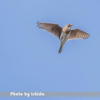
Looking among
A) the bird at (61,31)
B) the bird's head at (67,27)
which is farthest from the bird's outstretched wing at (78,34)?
the bird's head at (67,27)

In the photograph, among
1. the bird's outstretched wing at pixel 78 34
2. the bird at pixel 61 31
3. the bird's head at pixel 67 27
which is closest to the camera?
the bird's head at pixel 67 27

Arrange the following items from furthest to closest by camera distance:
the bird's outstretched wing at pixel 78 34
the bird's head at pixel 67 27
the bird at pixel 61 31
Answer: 1. the bird's outstretched wing at pixel 78 34
2. the bird at pixel 61 31
3. the bird's head at pixel 67 27

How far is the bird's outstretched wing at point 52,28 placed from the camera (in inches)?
1122

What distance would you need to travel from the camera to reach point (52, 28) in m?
28.8

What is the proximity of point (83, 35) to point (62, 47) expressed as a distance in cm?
259

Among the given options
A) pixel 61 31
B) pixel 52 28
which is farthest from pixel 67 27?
pixel 52 28

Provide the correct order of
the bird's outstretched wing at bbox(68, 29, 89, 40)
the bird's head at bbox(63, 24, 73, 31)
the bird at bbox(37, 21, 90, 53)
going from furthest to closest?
the bird's outstretched wing at bbox(68, 29, 89, 40) → the bird at bbox(37, 21, 90, 53) → the bird's head at bbox(63, 24, 73, 31)

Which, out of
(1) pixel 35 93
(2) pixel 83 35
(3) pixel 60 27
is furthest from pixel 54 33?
(1) pixel 35 93

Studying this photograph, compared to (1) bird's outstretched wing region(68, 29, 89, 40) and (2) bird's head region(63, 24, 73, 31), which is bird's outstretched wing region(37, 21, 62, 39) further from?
(1) bird's outstretched wing region(68, 29, 89, 40)

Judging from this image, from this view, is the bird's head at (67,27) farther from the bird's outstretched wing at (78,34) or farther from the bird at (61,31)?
the bird's outstretched wing at (78,34)

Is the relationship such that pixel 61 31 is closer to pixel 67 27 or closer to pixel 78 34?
pixel 67 27

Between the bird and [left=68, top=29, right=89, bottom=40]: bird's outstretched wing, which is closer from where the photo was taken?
the bird

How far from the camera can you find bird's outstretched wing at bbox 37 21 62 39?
28500 millimetres

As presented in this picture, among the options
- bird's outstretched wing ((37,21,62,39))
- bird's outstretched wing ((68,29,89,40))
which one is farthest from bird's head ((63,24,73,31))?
bird's outstretched wing ((68,29,89,40))
